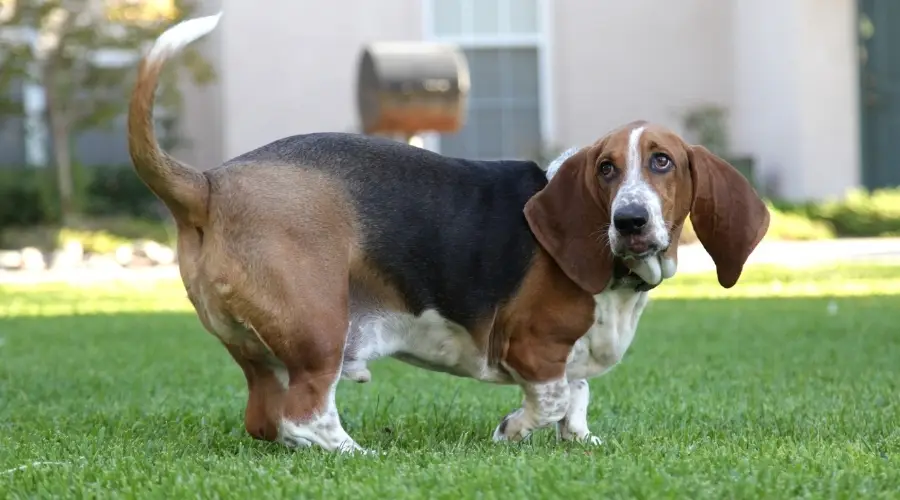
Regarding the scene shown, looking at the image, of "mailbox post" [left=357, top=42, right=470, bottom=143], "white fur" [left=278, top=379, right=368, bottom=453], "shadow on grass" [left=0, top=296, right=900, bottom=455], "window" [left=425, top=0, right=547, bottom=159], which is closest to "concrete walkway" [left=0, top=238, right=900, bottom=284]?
"mailbox post" [left=357, top=42, right=470, bottom=143]

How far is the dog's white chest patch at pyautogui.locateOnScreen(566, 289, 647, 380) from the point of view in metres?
4.32

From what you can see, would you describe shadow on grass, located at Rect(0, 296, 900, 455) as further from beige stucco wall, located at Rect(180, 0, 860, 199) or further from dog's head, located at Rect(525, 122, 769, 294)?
beige stucco wall, located at Rect(180, 0, 860, 199)

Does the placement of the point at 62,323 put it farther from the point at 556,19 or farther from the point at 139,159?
the point at 556,19

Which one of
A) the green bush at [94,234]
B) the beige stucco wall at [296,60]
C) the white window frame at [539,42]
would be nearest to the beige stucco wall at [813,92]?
the white window frame at [539,42]

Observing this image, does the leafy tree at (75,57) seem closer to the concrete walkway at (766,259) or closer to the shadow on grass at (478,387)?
the concrete walkway at (766,259)

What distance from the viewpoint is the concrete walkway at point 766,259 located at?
14.1 metres

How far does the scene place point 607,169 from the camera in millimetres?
4148

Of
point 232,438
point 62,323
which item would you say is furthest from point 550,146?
point 232,438

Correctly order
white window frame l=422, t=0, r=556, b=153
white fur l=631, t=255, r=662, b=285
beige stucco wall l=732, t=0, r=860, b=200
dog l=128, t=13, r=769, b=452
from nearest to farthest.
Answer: dog l=128, t=13, r=769, b=452 < white fur l=631, t=255, r=662, b=285 < beige stucco wall l=732, t=0, r=860, b=200 < white window frame l=422, t=0, r=556, b=153

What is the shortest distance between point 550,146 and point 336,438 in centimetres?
1602

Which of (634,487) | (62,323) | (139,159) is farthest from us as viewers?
(62,323)

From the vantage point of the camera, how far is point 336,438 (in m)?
4.14

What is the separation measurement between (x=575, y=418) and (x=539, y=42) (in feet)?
53.3

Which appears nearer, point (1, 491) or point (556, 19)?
point (1, 491)
